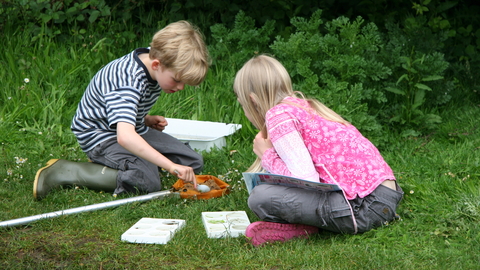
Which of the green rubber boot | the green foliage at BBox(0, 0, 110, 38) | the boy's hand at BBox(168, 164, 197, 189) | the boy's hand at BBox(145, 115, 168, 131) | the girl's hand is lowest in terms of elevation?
the green rubber boot

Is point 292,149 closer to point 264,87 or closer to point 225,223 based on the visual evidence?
point 264,87

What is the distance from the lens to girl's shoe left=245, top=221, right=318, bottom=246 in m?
2.46

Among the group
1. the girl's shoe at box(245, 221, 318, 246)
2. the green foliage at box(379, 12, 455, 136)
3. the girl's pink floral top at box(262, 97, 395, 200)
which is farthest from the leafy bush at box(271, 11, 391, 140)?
the girl's shoe at box(245, 221, 318, 246)

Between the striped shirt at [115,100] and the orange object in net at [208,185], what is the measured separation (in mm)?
452

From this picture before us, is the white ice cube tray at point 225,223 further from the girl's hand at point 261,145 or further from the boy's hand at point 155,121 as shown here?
the boy's hand at point 155,121

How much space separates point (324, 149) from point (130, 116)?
1053 mm

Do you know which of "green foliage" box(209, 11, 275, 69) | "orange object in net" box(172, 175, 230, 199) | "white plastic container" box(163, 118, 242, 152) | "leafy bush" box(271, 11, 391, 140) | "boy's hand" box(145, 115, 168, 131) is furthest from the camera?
"green foliage" box(209, 11, 275, 69)

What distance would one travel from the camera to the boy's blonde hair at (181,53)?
296 centimetres

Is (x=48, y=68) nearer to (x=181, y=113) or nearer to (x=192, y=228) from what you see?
(x=181, y=113)

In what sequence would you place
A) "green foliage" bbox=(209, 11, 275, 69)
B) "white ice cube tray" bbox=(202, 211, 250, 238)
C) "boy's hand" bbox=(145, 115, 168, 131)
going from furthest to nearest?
"green foliage" bbox=(209, 11, 275, 69) < "boy's hand" bbox=(145, 115, 168, 131) < "white ice cube tray" bbox=(202, 211, 250, 238)

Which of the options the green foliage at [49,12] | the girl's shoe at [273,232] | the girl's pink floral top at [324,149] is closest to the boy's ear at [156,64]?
the girl's pink floral top at [324,149]

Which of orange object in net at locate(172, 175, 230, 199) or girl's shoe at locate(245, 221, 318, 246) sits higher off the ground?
girl's shoe at locate(245, 221, 318, 246)

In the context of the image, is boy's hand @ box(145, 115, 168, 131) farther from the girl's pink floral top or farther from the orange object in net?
the girl's pink floral top

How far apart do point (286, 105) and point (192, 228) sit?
2.39 ft
